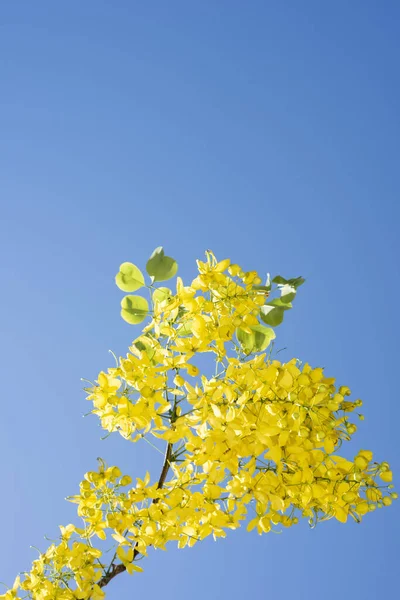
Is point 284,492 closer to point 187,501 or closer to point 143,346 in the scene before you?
point 187,501

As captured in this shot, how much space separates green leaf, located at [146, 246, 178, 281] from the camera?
3.40 ft

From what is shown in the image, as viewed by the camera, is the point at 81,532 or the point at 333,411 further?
the point at 81,532

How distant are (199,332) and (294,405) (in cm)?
20

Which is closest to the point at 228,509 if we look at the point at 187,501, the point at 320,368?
the point at 187,501

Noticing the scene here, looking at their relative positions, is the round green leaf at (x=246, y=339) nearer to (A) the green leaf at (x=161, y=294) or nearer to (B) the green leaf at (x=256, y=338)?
(B) the green leaf at (x=256, y=338)

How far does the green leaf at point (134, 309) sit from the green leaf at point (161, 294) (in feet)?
0.07

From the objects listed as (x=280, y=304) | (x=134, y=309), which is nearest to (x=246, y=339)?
(x=280, y=304)

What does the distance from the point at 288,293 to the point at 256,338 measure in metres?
0.13

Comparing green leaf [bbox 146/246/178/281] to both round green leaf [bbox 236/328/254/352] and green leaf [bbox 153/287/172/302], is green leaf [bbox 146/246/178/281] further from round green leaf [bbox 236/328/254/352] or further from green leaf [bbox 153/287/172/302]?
round green leaf [bbox 236/328/254/352]

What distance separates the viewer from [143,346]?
41.3 inches

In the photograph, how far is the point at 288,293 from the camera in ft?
3.21

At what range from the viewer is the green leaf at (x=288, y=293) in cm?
98

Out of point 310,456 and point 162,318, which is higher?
point 162,318

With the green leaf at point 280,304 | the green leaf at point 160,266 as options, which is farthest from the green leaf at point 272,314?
the green leaf at point 160,266
